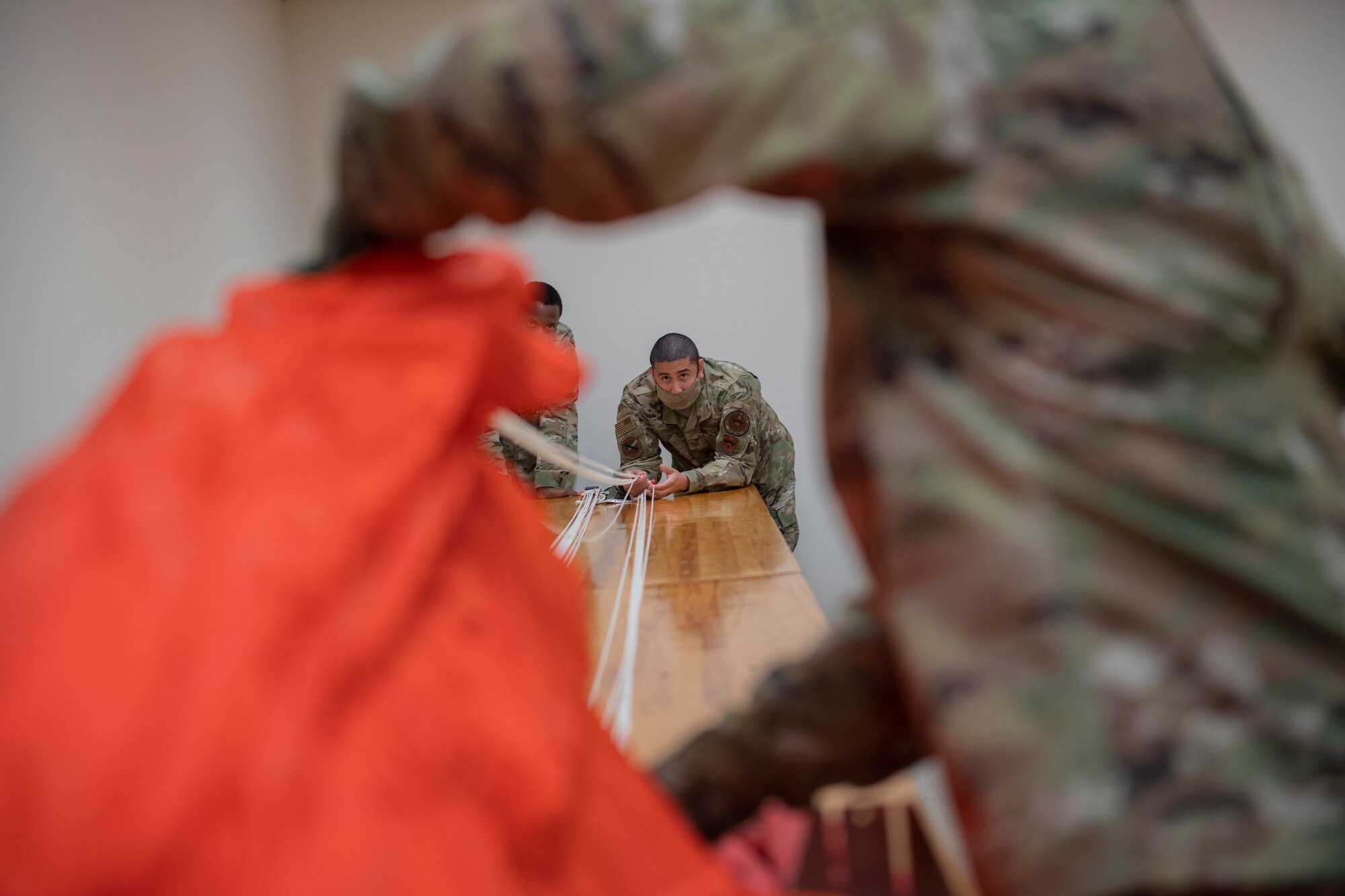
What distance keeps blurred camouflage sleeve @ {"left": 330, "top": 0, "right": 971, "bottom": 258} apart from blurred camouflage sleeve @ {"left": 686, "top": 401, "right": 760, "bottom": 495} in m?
2.07

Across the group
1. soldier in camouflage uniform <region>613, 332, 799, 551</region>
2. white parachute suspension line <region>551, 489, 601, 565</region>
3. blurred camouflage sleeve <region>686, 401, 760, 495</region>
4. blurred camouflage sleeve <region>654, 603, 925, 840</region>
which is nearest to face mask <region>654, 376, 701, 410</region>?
soldier in camouflage uniform <region>613, 332, 799, 551</region>

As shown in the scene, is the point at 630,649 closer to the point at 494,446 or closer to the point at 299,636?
the point at 299,636

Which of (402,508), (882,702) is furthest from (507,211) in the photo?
(882,702)

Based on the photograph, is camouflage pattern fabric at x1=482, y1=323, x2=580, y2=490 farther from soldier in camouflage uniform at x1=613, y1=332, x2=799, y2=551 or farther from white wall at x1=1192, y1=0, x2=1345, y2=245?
white wall at x1=1192, y1=0, x2=1345, y2=245

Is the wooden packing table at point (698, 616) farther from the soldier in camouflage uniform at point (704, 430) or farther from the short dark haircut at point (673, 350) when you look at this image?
the short dark haircut at point (673, 350)

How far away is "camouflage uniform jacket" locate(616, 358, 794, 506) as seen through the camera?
2807 mm

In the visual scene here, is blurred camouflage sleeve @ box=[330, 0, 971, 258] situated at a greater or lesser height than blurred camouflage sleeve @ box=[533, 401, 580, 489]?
greater

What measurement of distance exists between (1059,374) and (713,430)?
265cm

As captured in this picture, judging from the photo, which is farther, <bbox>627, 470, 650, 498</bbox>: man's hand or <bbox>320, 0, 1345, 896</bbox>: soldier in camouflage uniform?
<bbox>627, 470, 650, 498</bbox>: man's hand

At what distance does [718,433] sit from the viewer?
294 cm

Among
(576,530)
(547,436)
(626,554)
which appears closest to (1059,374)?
(626,554)

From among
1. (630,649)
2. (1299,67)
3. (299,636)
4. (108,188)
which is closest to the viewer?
(299,636)

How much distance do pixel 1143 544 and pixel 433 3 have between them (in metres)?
3.65

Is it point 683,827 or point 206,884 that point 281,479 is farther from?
point 683,827
